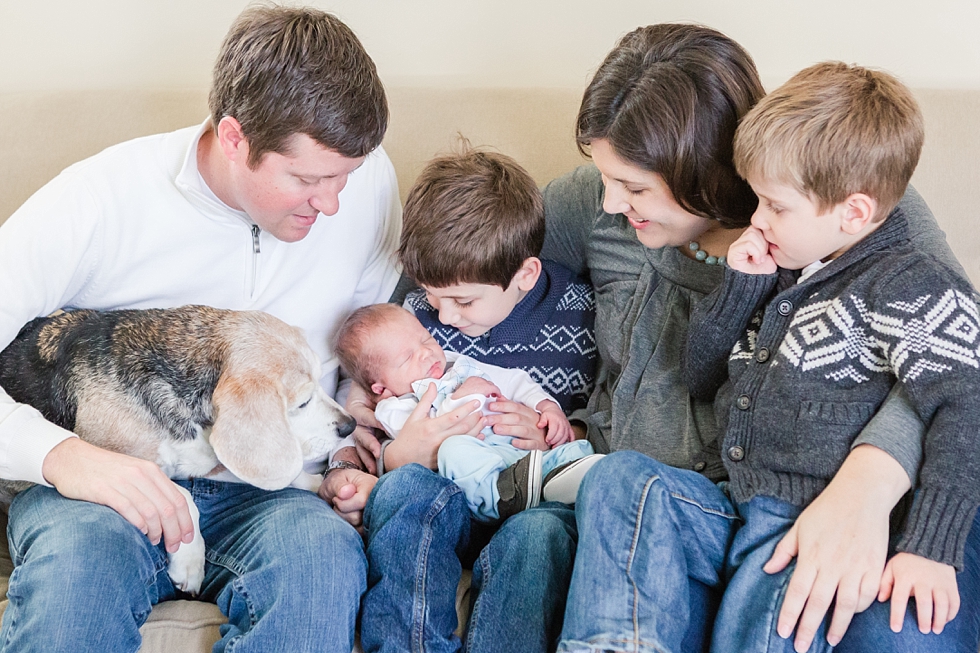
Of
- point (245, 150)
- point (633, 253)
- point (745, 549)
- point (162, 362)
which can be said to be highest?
point (245, 150)

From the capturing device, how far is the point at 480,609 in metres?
1.73

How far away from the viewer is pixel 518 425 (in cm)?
216

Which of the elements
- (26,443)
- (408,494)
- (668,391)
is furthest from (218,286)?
(668,391)

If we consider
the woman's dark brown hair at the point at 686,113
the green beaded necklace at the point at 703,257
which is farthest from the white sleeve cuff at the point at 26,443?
the green beaded necklace at the point at 703,257

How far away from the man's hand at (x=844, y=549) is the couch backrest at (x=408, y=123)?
1.32 metres

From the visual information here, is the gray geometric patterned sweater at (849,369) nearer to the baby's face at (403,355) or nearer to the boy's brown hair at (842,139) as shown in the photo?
the boy's brown hair at (842,139)

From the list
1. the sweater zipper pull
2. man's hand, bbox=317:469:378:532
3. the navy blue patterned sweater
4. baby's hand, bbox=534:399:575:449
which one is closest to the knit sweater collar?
the navy blue patterned sweater

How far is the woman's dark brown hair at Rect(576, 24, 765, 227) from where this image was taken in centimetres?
188

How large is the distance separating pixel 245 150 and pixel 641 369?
1068 millimetres

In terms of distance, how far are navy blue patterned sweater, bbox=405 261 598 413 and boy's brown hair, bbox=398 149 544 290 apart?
0.46 feet

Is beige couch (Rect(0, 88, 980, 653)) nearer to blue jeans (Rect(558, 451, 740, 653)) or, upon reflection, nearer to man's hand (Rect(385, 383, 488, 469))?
man's hand (Rect(385, 383, 488, 469))

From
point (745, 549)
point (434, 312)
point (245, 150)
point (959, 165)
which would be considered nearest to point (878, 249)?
point (745, 549)

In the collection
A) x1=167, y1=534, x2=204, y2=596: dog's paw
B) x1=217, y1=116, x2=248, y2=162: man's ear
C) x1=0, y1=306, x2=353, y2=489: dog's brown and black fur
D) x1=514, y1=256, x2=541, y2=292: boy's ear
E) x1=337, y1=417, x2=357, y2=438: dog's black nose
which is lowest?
x1=167, y1=534, x2=204, y2=596: dog's paw

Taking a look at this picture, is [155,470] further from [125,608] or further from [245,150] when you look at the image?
[245,150]
